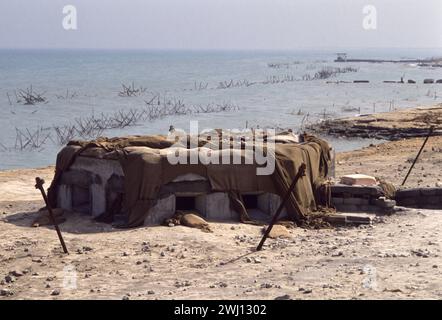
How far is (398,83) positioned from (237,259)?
67.7 meters

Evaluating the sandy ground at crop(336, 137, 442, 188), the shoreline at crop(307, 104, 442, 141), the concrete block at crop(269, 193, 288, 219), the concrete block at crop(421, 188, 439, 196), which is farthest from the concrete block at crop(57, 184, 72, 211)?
the shoreline at crop(307, 104, 442, 141)

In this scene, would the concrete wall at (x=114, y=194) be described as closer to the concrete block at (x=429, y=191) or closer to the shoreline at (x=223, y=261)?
the shoreline at (x=223, y=261)

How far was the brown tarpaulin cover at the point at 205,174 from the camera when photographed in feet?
45.8

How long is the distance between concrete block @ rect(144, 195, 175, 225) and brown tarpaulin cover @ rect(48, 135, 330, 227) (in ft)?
0.34

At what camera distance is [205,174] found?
46.5ft

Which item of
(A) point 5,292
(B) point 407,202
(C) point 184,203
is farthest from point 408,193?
(A) point 5,292

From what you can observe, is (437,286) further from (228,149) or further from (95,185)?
(95,185)

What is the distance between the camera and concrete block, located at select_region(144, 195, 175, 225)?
14.0 m

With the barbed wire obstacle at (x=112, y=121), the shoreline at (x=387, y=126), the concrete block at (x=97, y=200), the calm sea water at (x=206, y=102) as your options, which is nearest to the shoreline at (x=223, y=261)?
the concrete block at (x=97, y=200)

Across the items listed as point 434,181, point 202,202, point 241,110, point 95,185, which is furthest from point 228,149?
point 241,110

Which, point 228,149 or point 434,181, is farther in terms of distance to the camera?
point 434,181

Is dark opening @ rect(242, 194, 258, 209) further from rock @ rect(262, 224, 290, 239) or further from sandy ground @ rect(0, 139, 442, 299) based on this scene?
rock @ rect(262, 224, 290, 239)

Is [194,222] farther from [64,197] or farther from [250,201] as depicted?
[64,197]

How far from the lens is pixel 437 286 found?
990 centimetres
